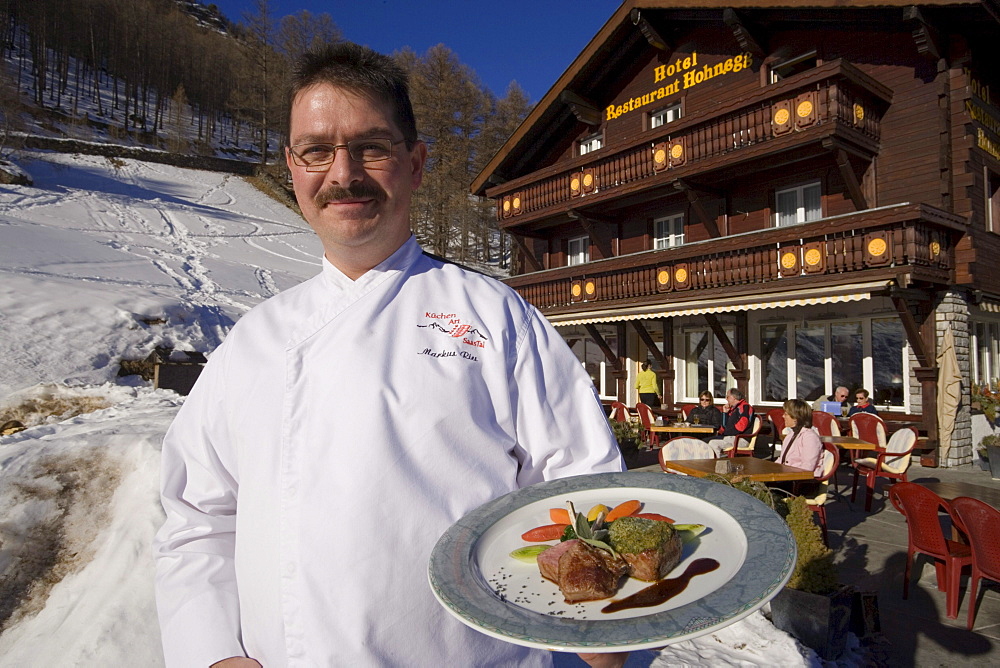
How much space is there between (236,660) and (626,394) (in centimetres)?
1766

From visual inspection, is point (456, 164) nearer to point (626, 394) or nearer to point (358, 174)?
point (626, 394)

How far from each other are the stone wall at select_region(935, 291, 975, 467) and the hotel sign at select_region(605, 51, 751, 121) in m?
7.33

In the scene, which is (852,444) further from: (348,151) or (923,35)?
(348,151)

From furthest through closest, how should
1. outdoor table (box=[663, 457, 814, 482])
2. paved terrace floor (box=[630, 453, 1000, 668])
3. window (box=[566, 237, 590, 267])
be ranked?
window (box=[566, 237, 590, 267]) → outdoor table (box=[663, 457, 814, 482]) → paved terrace floor (box=[630, 453, 1000, 668])

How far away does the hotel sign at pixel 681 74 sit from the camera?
15.9 metres


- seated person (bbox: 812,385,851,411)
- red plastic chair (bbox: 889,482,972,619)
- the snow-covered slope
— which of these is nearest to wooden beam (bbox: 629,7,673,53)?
seated person (bbox: 812,385,851,411)

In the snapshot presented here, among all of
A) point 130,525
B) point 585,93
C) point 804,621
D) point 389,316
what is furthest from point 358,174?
point 585,93

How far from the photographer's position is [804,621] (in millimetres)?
4391

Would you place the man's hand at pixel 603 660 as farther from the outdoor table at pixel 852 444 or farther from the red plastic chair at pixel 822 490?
the outdoor table at pixel 852 444

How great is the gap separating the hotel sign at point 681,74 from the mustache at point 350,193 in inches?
651

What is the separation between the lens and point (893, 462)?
879 centimetres

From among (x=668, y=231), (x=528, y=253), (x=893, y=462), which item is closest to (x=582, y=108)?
(x=668, y=231)

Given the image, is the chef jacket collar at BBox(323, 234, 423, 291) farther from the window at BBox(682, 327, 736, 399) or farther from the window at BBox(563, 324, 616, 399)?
the window at BBox(563, 324, 616, 399)

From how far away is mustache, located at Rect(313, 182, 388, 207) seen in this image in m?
1.56
